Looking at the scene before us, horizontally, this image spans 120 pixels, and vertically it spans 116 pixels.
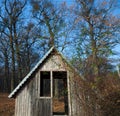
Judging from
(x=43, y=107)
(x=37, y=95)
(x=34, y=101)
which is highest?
(x=37, y=95)

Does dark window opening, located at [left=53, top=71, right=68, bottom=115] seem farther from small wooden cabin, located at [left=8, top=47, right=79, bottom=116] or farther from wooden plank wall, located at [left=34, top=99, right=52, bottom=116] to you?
wooden plank wall, located at [left=34, top=99, right=52, bottom=116]

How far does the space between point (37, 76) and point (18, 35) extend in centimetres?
2387

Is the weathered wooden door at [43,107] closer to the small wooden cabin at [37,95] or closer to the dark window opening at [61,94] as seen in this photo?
the small wooden cabin at [37,95]

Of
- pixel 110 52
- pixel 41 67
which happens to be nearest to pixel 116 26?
pixel 41 67

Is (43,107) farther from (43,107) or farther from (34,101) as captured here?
(34,101)

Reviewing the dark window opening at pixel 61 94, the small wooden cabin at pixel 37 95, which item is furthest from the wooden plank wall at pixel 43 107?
the dark window opening at pixel 61 94

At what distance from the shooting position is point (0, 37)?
130 feet

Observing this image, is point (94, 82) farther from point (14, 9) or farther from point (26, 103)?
point (14, 9)

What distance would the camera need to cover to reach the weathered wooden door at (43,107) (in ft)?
52.5

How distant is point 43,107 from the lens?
634 inches

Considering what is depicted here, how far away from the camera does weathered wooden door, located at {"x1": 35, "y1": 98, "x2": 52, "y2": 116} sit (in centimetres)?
1600

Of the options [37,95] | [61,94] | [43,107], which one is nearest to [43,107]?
[43,107]

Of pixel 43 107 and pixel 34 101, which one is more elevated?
pixel 34 101

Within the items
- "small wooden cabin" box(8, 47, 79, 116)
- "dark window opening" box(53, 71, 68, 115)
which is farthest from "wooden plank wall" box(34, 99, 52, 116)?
"dark window opening" box(53, 71, 68, 115)
